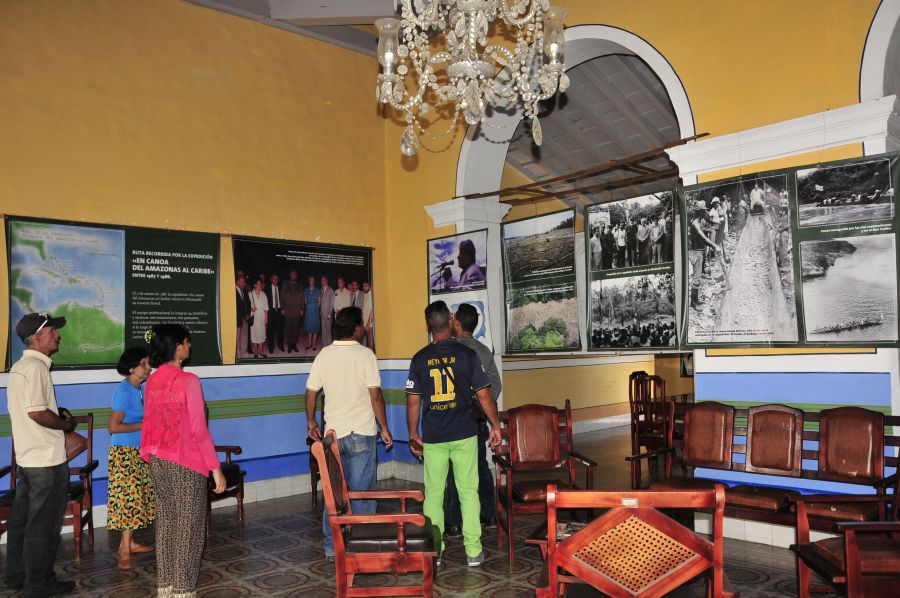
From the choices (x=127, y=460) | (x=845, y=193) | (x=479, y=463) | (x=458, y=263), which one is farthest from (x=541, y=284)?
(x=127, y=460)

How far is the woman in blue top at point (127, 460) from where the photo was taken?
181 inches

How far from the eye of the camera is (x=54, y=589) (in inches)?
159

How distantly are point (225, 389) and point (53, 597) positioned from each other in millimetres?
2584

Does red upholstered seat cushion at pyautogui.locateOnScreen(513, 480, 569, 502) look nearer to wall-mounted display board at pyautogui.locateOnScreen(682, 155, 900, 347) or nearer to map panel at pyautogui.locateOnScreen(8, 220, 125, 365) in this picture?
wall-mounted display board at pyautogui.locateOnScreen(682, 155, 900, 347)

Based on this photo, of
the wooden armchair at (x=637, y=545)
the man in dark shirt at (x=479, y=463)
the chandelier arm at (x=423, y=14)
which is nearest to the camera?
the wooden armchair at (x=637, y=545)

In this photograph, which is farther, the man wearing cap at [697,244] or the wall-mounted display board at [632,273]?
the wall-mounted display board at [632,273]

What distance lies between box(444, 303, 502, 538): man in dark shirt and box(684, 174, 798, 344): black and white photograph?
147 centimetres

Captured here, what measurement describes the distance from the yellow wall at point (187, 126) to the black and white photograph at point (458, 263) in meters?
0.38

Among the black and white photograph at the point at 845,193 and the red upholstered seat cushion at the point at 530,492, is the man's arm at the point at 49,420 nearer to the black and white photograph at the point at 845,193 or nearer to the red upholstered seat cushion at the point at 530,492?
the red upholstered seat cushion at the point at 530,492

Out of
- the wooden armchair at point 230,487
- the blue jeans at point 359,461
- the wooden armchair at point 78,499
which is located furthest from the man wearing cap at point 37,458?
the blue jeans at point 359,461

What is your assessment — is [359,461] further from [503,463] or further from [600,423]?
[600,423]

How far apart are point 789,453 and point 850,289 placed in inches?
41.5

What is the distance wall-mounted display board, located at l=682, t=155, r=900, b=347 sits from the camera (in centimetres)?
423

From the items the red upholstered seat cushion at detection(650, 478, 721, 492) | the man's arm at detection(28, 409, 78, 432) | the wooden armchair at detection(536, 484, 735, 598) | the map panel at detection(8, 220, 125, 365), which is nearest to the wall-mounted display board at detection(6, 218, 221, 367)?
the map panel at detection(8, 220, 125, 365)
